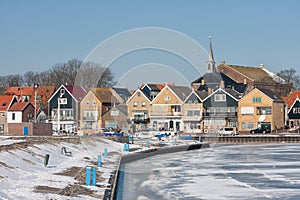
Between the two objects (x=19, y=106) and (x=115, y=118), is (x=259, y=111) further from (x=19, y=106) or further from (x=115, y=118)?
(x=19, y=106)

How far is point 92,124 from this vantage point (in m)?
86.4

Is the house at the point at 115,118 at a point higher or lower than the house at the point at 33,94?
lower

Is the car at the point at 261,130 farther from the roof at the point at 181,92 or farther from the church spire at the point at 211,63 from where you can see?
the church spire at the point at 211,63

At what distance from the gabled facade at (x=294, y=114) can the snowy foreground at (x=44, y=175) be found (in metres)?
56.4

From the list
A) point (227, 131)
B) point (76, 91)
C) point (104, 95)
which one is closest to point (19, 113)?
point (76, 91)

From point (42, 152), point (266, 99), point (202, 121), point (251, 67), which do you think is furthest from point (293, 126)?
point (42, 152)

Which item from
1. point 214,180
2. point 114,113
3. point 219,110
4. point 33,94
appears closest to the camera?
point 214,180

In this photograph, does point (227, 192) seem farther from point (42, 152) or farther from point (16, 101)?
point (16, 101)

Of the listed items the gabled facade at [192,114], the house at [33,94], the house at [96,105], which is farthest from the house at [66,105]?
the gabled facade at [192,114]

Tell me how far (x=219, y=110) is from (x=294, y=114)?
1190 cm

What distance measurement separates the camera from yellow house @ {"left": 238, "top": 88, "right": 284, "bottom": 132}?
8362 centimetres

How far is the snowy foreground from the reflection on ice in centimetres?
193

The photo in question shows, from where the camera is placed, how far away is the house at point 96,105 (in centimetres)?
8611

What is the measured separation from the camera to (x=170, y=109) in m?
90.4
